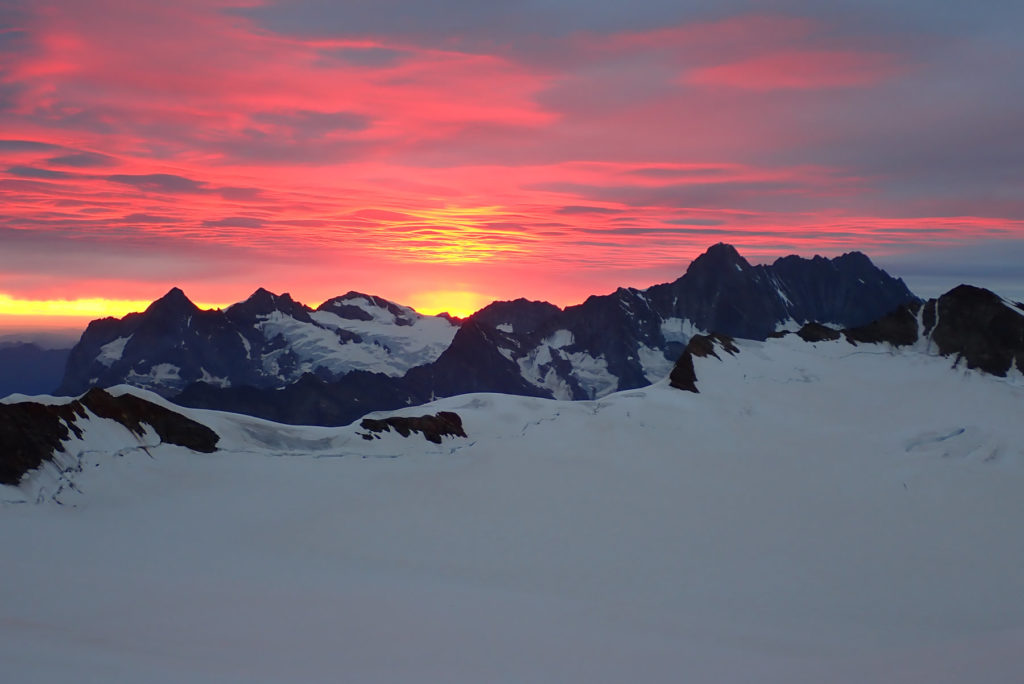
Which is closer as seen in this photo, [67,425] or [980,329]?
[67,425]

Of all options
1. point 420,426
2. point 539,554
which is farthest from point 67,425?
point 539,554

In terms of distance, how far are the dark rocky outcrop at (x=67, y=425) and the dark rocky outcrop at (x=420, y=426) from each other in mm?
11479

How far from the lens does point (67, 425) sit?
37656 mm

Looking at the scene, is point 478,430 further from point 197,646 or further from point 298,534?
point 197,646

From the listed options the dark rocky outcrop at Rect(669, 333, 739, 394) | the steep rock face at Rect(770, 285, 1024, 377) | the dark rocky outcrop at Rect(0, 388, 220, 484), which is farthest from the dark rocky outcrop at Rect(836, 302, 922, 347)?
the dark rocky outcrop at Rect(0, 388, 220, 484)

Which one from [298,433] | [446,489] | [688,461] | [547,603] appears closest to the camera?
[547,603]

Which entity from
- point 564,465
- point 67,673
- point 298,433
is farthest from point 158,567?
point 564,465

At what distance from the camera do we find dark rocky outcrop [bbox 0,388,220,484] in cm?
3212

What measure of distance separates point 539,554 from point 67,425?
79.1 feet

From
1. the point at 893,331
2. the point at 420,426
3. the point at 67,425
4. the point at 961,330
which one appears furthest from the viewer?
the point at 893,331

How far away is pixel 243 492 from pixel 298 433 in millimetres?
13074

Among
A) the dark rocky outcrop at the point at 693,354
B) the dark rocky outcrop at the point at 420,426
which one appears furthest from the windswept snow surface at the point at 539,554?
the dark rocky outcrop at the point at 693,354

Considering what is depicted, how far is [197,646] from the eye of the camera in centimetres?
1702

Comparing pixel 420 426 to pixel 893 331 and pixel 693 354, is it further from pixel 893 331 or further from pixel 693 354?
pixel 893 331
